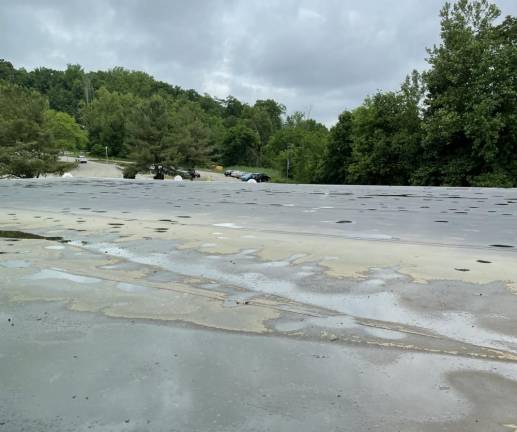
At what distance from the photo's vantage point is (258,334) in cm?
258

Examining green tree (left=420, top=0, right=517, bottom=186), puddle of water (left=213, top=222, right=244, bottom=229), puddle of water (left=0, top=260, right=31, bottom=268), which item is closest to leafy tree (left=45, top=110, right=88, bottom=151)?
green tree (left=420, top=0, right=517, bottom=186)

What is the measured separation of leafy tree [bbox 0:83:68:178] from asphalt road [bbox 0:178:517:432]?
28784 mm

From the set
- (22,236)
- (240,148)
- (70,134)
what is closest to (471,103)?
(22,236)

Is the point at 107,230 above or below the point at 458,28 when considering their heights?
below

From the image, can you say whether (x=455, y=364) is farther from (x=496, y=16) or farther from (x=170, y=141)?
(x=170, y=141)

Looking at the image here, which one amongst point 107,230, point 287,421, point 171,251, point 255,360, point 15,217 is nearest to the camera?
point 287,421

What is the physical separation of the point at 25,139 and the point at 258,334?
3512 centimetres

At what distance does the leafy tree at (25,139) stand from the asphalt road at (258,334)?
28784 mm

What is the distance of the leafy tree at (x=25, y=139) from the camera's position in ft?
101

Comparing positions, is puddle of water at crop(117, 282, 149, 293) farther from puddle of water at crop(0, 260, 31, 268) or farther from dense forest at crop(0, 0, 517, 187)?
dense forest at crop(0, 0, 517, 187)

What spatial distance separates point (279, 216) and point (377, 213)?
1856mm

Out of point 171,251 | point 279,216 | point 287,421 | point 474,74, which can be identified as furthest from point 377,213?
point 474,74

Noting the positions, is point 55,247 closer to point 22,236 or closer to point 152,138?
point 22,236

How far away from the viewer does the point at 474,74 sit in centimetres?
2634
